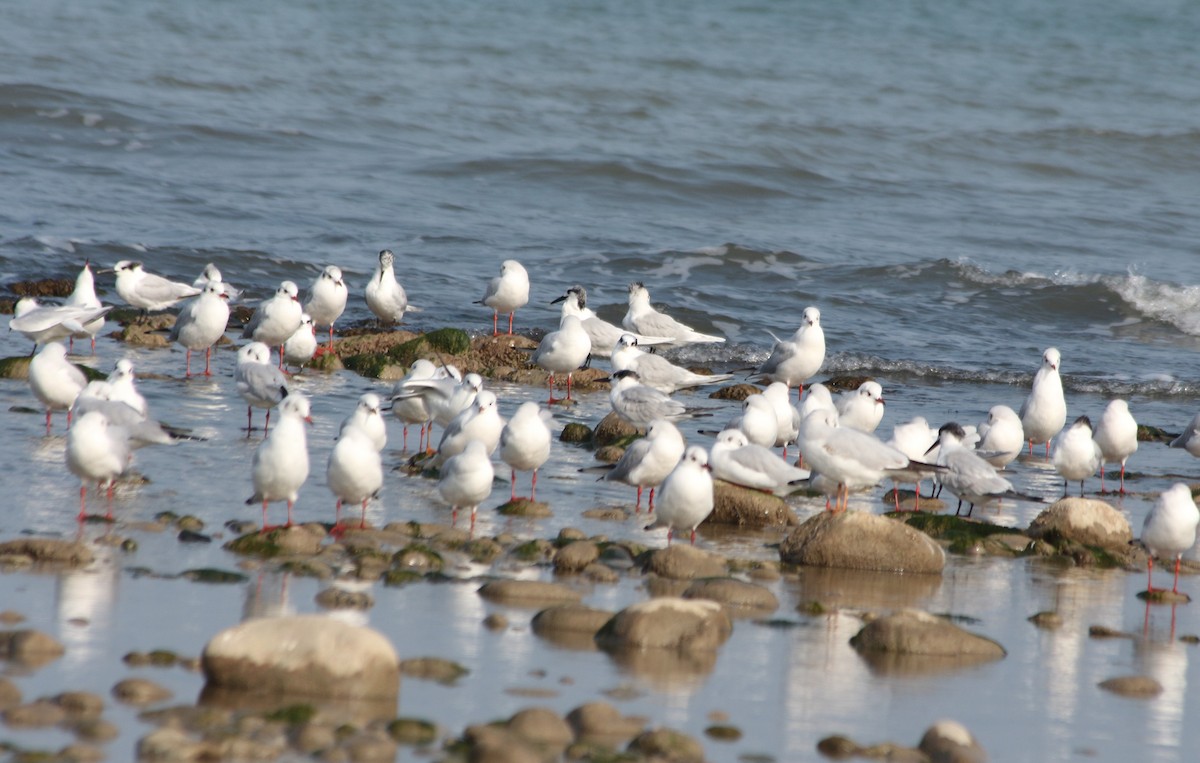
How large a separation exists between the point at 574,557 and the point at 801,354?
6.10 meters

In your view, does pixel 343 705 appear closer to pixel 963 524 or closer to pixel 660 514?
pixel 660 514

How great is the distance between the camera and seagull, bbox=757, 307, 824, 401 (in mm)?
13031

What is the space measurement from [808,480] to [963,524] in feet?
3.25

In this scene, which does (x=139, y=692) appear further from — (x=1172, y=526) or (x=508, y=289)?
(x=508, y=289)

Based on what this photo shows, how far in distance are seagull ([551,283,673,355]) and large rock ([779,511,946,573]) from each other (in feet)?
22.2

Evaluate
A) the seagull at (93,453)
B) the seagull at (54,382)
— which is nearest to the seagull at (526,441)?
the seagull at (93,453)

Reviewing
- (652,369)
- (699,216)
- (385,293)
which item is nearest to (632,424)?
(652,369)

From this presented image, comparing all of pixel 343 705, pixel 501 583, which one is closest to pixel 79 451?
pixel 501 583

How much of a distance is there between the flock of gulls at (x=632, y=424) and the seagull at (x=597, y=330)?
59 centimetres

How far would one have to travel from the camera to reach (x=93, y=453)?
312 inches

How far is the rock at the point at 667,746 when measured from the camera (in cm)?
479

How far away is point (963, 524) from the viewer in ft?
28.8

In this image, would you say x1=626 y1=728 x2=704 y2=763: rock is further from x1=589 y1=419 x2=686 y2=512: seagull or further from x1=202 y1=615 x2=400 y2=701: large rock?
x1=589 y1=419 x2=686 y2=512: seagull

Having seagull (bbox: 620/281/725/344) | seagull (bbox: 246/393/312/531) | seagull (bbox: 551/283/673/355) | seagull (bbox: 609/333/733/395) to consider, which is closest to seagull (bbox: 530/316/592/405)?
seagull (bbox: 609/333/733/395)
